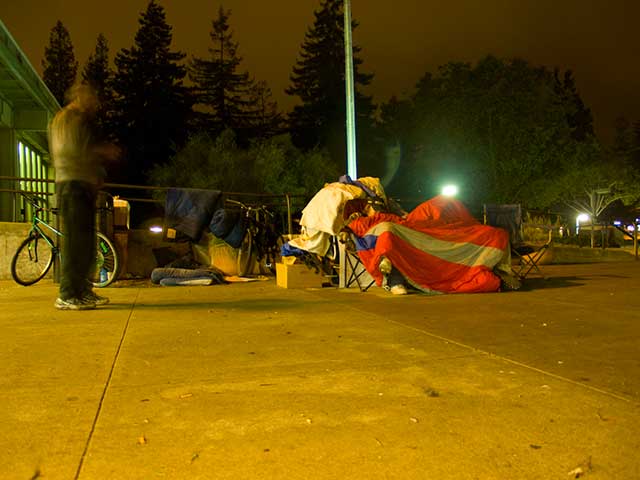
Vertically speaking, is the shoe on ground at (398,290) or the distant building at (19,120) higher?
the distant building at (19,120)

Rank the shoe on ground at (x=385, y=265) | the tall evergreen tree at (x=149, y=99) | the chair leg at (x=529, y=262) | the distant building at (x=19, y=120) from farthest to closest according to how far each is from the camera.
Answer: the tall evergreen tree at (x=149, y=99)
the distant building at (x=19, y=120)
the chair leg at (x=529, y=262)
the shoe on ground at (x=385, y=265)

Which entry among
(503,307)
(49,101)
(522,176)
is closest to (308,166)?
(522,176)

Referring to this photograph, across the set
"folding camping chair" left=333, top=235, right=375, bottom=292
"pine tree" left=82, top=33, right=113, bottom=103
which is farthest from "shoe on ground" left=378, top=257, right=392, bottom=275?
"pine tree" left=82, top=33, right=113, bottom=103

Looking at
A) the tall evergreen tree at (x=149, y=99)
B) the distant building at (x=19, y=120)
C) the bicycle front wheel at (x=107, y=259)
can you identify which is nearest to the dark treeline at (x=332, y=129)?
the tall evergreen tree at (x=149, y=99)

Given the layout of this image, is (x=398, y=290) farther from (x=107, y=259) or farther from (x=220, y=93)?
(x=220, y=93)

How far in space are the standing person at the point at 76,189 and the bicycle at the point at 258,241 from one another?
12.8ft

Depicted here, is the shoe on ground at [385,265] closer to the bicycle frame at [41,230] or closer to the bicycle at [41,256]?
the bicycle at [41,256]

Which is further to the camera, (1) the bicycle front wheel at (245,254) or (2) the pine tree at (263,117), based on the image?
(2) the pine tree at (263,117)

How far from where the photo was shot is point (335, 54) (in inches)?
1923

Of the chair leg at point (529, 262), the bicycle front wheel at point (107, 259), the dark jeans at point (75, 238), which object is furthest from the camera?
the chair leg at point (529, 262)

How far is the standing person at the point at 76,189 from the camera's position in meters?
5.75

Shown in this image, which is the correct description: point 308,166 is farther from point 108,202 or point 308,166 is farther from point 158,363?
point 158,363

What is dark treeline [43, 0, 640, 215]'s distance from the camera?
95.9 ft

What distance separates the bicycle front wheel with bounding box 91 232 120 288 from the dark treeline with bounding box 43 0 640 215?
18.8 meters
